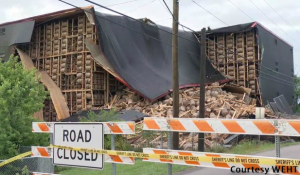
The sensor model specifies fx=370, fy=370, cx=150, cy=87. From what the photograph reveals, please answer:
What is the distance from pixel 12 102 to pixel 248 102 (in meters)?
21.1

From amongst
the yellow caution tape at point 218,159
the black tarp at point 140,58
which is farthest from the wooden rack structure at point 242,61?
the yellow caution tape at point 218,159

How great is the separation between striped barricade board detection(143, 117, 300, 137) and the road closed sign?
832 millimetres

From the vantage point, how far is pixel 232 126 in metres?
4.43

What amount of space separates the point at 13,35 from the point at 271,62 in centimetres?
2302

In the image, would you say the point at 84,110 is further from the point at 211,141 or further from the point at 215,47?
the point at 215,47

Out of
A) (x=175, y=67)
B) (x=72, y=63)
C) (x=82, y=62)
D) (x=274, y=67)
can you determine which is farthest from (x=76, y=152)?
(x=274, y=67)

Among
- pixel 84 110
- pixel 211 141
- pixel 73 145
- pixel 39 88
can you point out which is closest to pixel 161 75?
pixel 84 110

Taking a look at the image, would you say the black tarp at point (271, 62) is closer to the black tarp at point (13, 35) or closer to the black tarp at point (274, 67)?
the black tarp at point (274, 67)

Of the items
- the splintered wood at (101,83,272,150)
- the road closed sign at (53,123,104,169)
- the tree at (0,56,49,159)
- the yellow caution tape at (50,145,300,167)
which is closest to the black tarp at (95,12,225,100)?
the splintered wood at (101,83,272,150)

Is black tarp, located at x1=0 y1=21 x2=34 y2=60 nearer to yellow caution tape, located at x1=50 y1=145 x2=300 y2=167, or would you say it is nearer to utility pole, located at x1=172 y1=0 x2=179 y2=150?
utility pole, located at x1=172 y1=0 x2=179 y2=150

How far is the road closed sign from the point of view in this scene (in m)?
5.42

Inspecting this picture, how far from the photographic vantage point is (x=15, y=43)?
99.7 ft

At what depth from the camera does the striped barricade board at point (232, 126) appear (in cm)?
404

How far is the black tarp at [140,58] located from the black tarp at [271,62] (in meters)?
4.88
